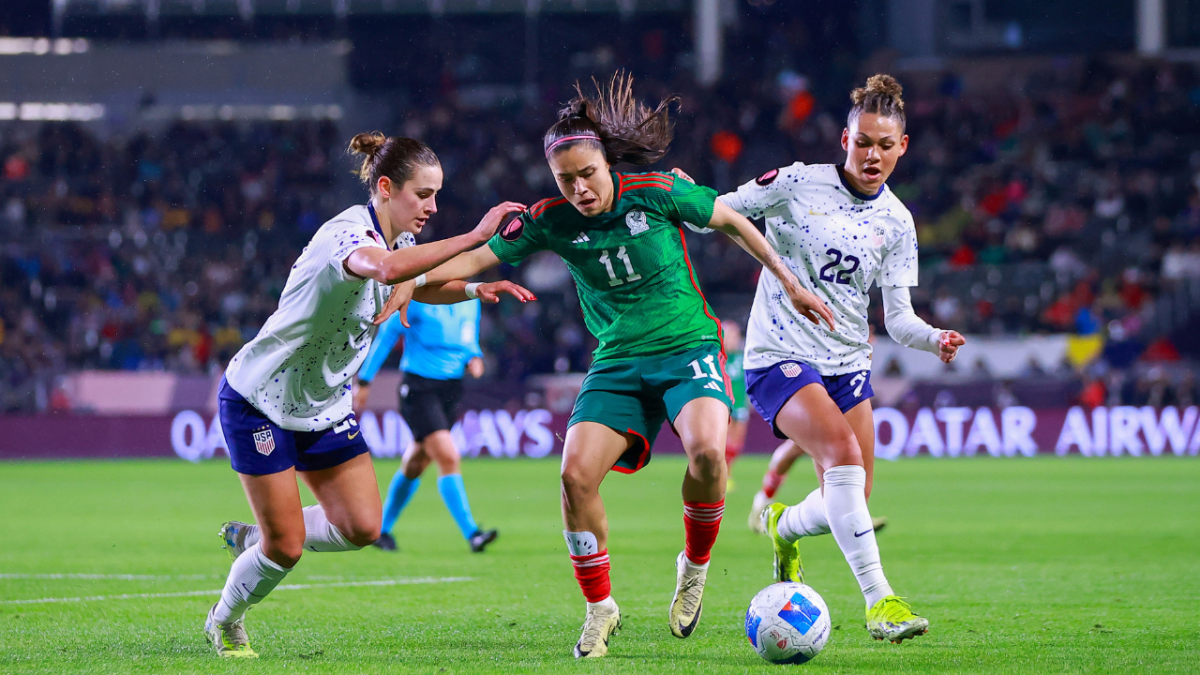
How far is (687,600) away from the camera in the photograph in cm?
582

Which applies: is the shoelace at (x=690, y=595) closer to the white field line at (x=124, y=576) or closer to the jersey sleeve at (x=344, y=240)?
the jersey sleeve at (x=344, y=240)

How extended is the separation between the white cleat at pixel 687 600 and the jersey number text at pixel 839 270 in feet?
4.67

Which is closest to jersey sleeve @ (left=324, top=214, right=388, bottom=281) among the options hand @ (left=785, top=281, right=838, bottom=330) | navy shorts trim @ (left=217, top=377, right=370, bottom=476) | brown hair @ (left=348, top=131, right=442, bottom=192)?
brown hair @ (left=348, top=131, right=442, bottom=192)

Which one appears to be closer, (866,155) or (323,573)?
(866,155)

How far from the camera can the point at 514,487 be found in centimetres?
1596

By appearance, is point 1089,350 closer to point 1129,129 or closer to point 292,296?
point 1129,129

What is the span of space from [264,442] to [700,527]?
1862 millimetres

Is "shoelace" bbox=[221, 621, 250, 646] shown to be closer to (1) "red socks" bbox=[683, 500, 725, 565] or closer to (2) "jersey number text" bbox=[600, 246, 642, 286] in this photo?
(1) "red socks" bbox=[683, 500, 725, 565]

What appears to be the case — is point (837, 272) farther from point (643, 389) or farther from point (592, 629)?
point (592, 629)

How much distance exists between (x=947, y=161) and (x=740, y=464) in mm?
11692

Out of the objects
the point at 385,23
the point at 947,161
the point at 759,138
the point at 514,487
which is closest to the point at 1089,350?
the point at 947,161

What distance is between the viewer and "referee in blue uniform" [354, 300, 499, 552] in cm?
977

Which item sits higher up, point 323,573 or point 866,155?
point 866,155

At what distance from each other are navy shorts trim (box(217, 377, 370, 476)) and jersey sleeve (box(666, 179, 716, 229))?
5.47 ft
